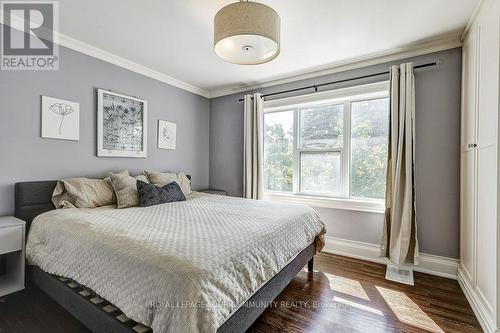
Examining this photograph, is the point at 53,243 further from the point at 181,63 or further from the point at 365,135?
the point at 365,135

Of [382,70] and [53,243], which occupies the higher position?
[382,70]

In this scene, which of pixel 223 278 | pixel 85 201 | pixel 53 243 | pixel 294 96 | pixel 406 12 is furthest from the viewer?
A: pixel 294 96

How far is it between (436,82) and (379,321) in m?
2.44

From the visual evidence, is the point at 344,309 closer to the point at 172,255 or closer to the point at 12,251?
the point at 172,255

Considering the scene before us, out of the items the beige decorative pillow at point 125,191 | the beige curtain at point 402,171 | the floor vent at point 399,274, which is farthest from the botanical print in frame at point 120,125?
the floor vent at point 399,274

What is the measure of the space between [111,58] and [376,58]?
320cm

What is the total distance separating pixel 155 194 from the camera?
259cm

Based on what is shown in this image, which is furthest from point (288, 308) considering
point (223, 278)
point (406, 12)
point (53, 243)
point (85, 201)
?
point (406, 12)

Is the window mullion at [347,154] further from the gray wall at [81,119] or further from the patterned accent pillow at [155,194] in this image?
the gray wall at [81,119]

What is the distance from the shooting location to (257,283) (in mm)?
1399

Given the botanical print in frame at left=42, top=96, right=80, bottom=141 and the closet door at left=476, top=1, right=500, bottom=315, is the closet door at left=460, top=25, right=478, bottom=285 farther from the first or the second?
the botanical print in frame at left=42, top=96, right=80, bottom=141

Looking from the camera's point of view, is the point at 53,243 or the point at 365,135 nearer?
the point at 53,243

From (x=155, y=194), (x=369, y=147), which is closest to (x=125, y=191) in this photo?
(x=155, y=194)

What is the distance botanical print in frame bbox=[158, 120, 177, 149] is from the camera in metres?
3.48
